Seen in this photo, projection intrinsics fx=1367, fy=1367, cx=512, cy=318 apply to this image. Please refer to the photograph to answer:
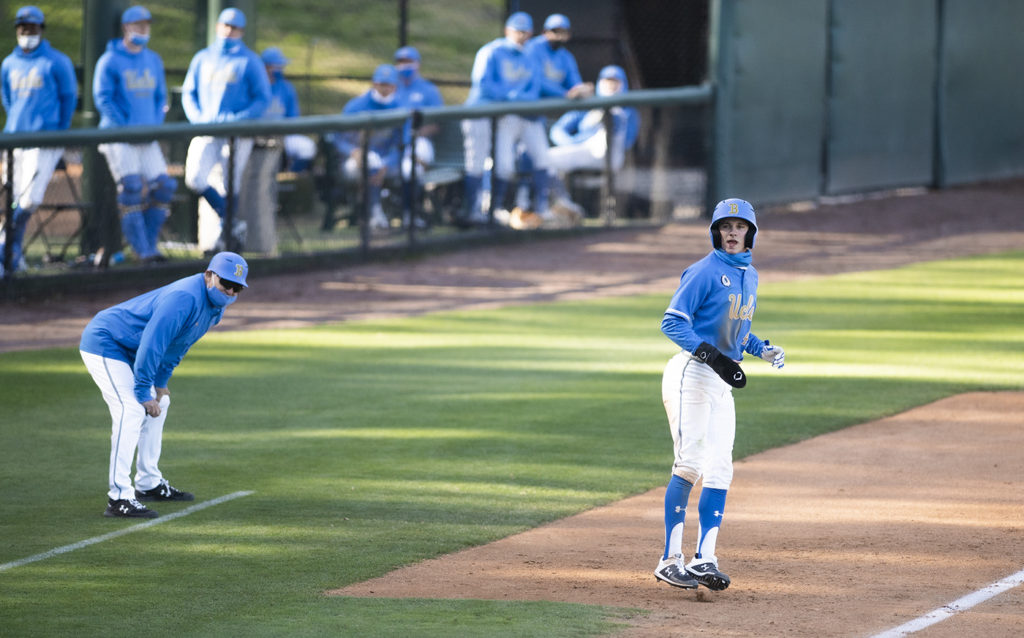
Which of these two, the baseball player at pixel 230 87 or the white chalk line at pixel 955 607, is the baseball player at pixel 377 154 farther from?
the white chalk line at pixel 955 607

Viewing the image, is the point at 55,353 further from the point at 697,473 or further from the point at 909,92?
the point at 909,92

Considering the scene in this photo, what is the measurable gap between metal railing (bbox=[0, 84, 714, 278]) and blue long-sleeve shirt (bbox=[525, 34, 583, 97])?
61 cm

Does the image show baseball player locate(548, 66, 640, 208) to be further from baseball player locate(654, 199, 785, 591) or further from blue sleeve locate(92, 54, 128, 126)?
baseball player locate(654, 199, 785, 591)

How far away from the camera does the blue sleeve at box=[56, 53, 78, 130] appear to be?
13758 mm

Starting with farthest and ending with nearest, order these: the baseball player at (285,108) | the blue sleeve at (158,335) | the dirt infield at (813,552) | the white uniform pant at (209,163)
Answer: the baseball player at (285,108), the white uniform pant at (209,163), the blue sleeve at (158,335), the dirt infield at (813,552)

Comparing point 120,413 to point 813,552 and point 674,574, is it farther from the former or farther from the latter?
point 813,552

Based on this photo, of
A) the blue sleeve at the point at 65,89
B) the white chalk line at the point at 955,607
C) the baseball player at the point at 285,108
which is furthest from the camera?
the baseball player at the point at 285,108

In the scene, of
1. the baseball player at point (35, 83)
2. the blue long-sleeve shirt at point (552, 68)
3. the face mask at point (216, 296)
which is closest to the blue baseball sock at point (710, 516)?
the face mask at point (216, 296)

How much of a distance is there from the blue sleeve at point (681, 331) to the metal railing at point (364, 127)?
8.55 metres

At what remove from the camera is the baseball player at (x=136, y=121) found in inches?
540

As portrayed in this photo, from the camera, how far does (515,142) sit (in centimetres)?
1705

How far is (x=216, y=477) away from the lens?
26.9 ft

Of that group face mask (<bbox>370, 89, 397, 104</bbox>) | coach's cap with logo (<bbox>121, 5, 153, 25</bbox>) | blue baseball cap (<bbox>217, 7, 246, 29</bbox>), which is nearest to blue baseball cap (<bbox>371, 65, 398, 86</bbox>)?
face mask (<bbox>370, 89, 397, 104</bbox>)

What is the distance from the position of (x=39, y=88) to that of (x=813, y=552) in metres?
9.94
